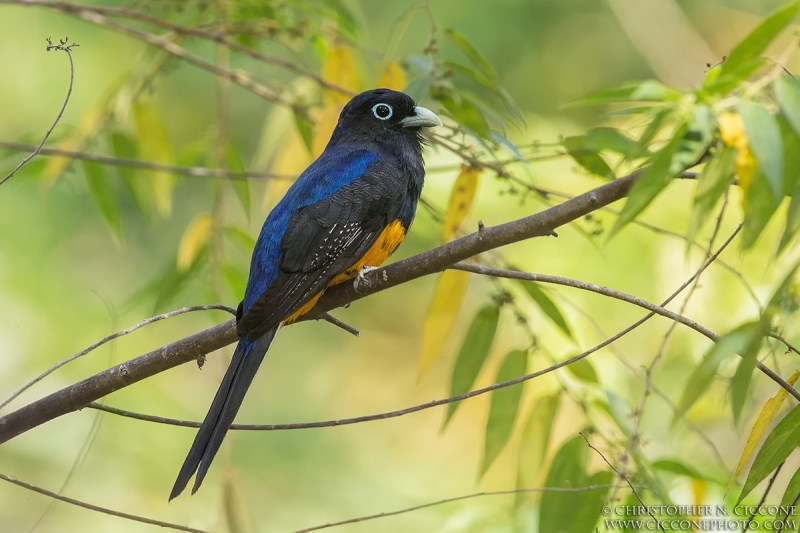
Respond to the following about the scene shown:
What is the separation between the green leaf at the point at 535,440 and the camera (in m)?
3.29

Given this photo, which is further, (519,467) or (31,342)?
(31,342)

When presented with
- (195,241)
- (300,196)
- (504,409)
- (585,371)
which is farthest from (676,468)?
(195,241)

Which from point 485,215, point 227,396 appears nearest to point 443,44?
point 485,215

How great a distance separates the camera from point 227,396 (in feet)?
9.70

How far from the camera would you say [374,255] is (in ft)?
11.2

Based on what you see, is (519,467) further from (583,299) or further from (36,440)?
(36,440)

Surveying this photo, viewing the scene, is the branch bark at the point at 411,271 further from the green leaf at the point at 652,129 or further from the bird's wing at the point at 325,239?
the bird's wing at the point at 325,239

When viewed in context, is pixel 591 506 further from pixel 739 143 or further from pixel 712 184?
pixel 739 143

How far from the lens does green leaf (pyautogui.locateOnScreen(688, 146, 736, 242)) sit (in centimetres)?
237

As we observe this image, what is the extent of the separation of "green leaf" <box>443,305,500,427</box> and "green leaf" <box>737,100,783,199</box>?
1.35m

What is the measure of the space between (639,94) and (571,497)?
1.44 metres

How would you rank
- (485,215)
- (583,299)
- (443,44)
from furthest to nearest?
1. (443,44)
2. (485,215)
3. (583,299)

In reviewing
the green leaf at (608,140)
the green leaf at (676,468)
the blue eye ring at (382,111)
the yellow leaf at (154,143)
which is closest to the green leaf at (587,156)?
the green leaf at (608,140)

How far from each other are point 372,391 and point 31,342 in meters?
3.01
